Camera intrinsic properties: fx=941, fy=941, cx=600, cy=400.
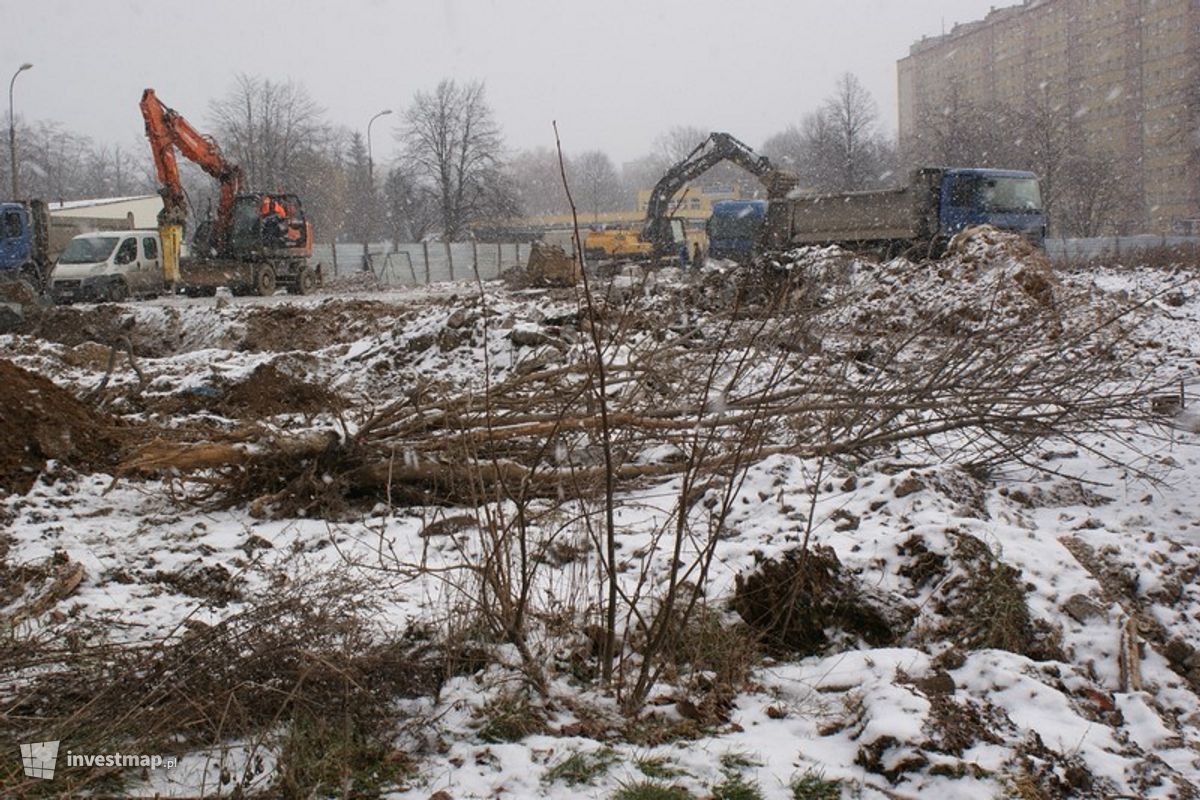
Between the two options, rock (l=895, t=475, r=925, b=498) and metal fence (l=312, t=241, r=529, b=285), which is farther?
metal fence (l=312, t=241, r=529, b=285)

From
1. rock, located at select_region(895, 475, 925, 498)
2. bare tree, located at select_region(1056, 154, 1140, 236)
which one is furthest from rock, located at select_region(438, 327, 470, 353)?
bare tree, located at select_region(1056, 154, 1140, 236)

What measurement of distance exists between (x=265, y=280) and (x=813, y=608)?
20392mm

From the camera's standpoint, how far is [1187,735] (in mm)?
3271

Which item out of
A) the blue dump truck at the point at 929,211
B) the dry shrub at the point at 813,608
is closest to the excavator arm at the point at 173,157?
the blue dump truck at the point at 929,211

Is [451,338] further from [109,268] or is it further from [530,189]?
[530,189]

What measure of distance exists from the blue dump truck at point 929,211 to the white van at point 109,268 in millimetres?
14451

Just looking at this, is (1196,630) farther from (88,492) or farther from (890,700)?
(88,492)

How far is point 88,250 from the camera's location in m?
20.1

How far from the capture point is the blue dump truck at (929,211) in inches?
679

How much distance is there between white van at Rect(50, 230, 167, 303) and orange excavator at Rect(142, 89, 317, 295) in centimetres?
37

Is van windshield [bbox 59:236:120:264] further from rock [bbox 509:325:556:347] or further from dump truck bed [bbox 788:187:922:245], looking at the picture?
dump truck bed [bbox 788:187:922:245]

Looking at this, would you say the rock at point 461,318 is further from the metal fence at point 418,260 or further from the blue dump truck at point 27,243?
the metal fence at point 418,260

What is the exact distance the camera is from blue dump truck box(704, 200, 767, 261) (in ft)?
86.2

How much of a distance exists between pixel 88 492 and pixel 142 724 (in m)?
3.56
